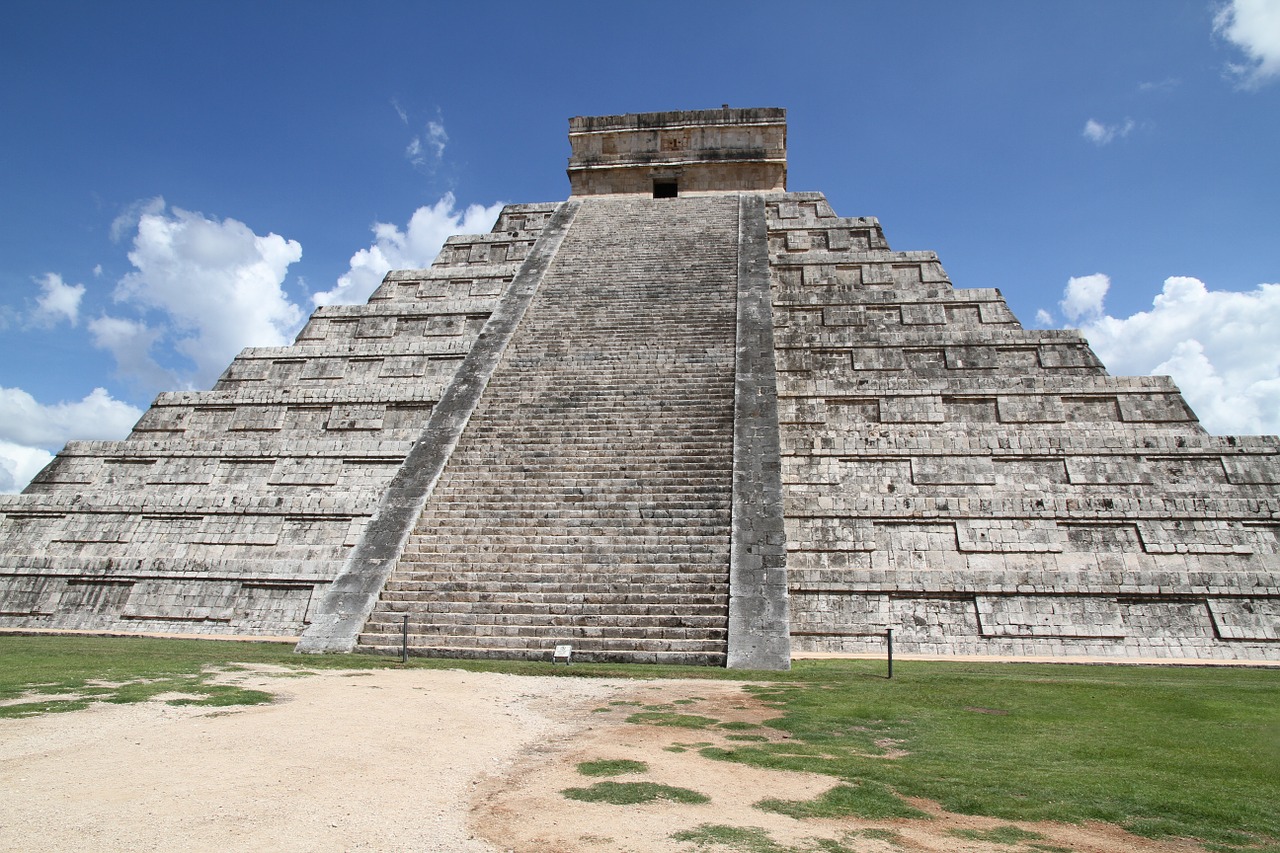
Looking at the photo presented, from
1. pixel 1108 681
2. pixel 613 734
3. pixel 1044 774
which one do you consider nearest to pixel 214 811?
pixel 613 734

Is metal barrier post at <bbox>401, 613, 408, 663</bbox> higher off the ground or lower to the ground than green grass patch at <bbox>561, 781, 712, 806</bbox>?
higher

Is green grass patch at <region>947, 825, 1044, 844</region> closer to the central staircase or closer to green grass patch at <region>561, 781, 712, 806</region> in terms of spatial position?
green grass patch at <region>561, 781, 712, 806</region>

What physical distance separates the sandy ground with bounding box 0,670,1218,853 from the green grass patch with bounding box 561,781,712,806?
0.26 ft

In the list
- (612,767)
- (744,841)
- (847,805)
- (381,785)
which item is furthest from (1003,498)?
(381,785)

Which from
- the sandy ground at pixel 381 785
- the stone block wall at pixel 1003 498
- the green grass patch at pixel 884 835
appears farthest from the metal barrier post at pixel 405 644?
the green grass patch at pixel 884 835

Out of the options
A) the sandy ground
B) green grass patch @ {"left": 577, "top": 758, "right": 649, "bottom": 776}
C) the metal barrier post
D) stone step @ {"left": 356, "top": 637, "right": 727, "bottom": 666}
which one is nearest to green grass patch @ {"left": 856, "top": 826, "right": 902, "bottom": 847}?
the sandy ground

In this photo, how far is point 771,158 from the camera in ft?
68.5

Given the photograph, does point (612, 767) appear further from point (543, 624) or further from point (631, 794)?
point (543, 624)

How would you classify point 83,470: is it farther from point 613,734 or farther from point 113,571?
point 613,734

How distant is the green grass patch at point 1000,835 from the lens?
128 inches

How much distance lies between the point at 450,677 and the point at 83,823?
4005 millimetres

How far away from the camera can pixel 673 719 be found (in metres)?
5.46

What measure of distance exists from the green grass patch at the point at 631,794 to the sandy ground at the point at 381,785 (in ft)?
0.26

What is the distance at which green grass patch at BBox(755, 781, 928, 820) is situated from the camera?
11.6 feet
